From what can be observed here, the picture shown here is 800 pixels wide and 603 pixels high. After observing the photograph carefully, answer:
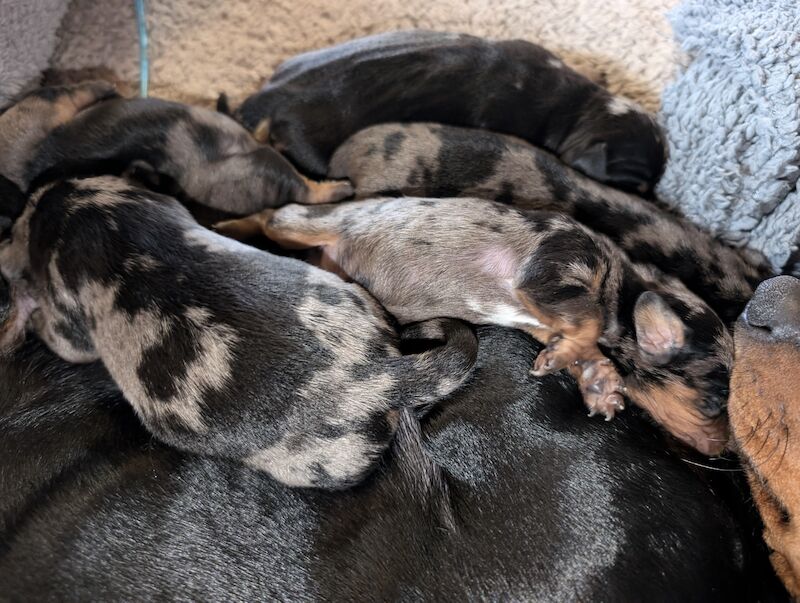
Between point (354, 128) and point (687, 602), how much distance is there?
1.61 metres

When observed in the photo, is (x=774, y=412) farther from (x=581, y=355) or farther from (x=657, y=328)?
(x=581, y=355)

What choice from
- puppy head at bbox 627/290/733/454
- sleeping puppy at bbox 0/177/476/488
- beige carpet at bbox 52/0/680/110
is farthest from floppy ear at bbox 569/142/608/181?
sleeping puppy at bbox 0/177/476/488

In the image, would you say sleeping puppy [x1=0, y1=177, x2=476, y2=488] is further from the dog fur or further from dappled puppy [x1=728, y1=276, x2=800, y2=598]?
dappled puppy [x1=728, y1=276, x2=800, y2=598]

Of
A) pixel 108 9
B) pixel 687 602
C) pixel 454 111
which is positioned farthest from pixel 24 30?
pixel 687 602

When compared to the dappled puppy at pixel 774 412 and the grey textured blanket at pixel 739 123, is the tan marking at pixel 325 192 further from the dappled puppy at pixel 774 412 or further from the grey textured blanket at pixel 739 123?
the dappled puppy at pixel 774 412

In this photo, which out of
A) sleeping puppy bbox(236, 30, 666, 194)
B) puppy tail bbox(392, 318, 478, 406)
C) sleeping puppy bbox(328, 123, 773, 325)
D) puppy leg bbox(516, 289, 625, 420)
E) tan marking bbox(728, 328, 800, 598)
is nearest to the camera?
tan marking bbox(728, 328, 800, 598)

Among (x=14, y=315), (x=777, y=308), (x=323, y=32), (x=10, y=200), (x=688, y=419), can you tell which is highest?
(x=777, y=308)

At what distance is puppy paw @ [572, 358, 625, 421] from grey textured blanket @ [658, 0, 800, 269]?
0.60 meters

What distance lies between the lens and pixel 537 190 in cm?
231

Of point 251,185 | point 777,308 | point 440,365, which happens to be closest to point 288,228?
point 251,185

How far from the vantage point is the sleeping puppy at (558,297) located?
1979 mm

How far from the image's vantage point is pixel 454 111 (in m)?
2.54

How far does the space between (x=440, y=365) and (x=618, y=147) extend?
3.47ft

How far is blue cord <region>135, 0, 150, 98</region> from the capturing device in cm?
273
